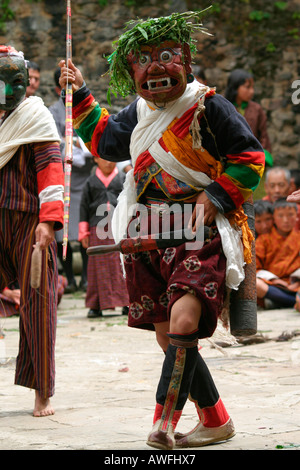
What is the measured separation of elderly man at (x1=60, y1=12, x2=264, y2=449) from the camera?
3314 millimetres

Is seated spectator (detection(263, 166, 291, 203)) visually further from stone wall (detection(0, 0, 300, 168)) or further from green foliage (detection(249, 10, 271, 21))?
green foliage (detection(249, 10, 271, 21))

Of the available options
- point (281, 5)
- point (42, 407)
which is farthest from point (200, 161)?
point (281, 5)

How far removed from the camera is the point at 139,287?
3.55 meters

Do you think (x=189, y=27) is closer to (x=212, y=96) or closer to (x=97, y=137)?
(x=212, y=96)

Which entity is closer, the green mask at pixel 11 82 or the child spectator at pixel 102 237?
the green mask at pixel 11 82

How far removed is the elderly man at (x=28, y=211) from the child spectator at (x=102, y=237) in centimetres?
386

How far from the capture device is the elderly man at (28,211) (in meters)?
4.27

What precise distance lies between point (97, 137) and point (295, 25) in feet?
32.5

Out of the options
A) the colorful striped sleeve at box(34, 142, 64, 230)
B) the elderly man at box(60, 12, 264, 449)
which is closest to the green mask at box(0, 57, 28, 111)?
the colorful striped sleeve at box(34, 142, 64, 230)

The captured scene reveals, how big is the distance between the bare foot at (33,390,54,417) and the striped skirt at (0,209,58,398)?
4 cm

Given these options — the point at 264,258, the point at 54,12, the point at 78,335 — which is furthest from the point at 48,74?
the point at 78,335

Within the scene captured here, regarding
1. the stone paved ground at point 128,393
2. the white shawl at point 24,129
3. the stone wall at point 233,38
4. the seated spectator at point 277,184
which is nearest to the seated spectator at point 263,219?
the seated spectator at point 277,184

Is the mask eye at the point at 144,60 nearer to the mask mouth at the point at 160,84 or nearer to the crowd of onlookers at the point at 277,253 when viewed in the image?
the mask mouth at the point at 160,84

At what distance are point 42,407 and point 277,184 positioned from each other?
19.2 feet
